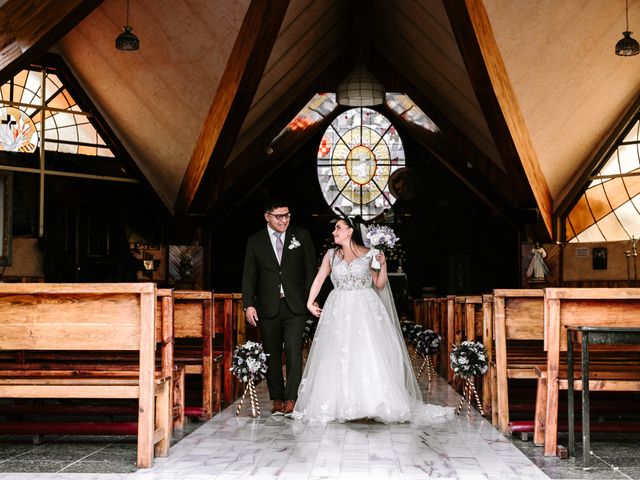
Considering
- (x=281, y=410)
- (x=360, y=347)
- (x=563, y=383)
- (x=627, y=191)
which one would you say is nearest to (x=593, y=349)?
(x=563, y=383)

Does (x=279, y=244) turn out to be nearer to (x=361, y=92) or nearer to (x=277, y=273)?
(x=277, y=273)

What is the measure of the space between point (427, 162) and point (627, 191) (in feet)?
17.7

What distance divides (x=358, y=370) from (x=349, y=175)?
13986 mm

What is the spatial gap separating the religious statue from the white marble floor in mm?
9855

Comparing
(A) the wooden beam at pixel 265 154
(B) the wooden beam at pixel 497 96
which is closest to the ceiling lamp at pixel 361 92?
(A) the wooden beam at pixel 265 154

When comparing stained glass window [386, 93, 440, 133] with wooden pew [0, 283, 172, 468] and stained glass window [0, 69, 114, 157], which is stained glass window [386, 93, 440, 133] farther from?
wooden pew [0, 283, 172, 468]

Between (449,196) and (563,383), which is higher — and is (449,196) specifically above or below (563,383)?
above

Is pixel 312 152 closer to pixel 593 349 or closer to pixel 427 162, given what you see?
pixel 427 162

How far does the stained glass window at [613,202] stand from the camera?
14.7m

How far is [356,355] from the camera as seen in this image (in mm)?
5785

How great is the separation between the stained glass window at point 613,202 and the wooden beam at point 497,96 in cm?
103

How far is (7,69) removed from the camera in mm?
8633

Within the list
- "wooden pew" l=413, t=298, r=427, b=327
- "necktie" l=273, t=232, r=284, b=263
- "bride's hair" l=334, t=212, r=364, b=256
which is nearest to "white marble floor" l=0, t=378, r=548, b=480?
"necktie" l=273, t=232, r=284, b=263

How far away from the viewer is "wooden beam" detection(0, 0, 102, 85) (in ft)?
27.6
